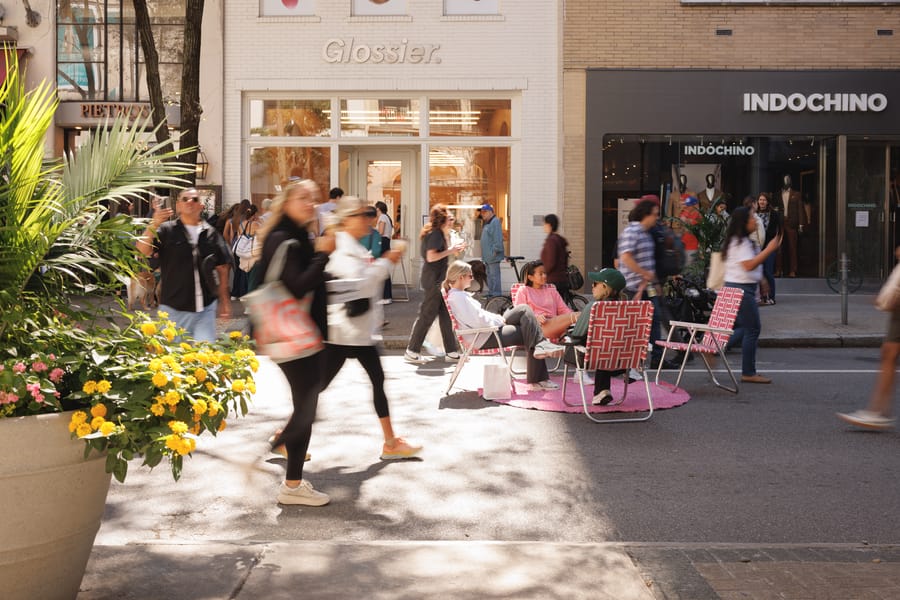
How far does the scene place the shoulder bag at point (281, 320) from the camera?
5.90 meters

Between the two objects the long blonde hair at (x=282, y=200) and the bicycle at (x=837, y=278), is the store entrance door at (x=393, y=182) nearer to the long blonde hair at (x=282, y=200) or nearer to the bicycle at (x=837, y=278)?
the bicycle at (x=837, y=278)

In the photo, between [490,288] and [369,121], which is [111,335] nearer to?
[490,288]

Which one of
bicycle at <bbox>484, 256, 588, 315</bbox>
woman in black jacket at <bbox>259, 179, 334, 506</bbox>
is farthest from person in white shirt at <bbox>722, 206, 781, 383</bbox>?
woman in black jacket at <bbox>259, 179, 334, 506</bbox>

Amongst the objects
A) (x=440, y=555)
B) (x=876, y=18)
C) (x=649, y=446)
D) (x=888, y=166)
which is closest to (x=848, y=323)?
(x=888, y=166)

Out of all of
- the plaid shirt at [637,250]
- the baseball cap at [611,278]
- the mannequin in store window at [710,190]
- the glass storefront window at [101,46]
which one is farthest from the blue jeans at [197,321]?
the mannequin in store window at [710,190]

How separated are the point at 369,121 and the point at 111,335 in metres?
16.3

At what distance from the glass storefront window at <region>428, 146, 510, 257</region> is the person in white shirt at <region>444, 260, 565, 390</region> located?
33.0 feet

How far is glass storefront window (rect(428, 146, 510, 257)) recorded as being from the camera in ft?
66.3

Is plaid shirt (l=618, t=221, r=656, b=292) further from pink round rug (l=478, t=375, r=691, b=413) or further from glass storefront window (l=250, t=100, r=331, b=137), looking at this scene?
glass storefront window (l=250, t=100, r=331, b=137)

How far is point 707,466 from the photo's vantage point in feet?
23.5

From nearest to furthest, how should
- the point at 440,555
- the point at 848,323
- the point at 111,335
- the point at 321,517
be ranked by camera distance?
the point at 111,335 → the point at 440,555 → the point at 321,517 → the point at 848,323

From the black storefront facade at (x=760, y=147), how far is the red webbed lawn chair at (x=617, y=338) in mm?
10831

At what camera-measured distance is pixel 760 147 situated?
65.2 feet

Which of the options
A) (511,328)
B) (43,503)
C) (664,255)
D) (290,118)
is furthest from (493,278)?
(43,503)
